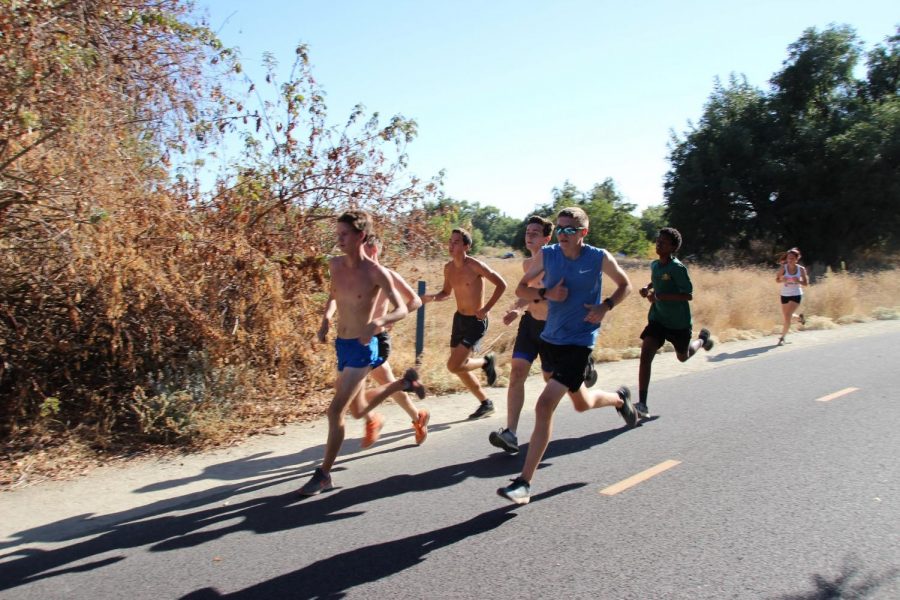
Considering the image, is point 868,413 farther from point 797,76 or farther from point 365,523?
point 797,76

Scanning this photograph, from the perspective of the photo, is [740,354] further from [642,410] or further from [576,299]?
[576,299]

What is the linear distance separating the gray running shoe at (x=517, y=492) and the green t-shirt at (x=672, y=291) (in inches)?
131

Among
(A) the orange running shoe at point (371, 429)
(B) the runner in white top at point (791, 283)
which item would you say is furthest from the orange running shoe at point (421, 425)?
(B) the runner in white top at point (791, 283)

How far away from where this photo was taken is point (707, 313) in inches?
661

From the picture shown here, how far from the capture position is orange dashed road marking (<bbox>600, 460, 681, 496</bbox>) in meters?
5.14

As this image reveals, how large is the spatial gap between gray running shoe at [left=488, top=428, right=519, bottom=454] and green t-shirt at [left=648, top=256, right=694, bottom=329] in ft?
8.35

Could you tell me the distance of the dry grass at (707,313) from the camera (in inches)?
384

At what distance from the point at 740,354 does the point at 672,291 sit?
5.83 meters

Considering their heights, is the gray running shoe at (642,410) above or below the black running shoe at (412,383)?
below

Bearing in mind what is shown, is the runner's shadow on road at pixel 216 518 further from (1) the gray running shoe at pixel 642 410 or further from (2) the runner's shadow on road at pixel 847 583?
(2) the runner's shadow on road at pixel 847 583

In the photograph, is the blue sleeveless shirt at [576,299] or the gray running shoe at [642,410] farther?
the gray running shoe at [642,410]

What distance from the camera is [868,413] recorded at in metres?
7.48

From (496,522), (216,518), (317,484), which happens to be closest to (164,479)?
(216,518)

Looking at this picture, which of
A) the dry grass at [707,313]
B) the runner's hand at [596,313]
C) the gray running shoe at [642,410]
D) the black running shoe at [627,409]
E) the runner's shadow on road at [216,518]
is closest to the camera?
the runner's shadow on road at [216,518]
